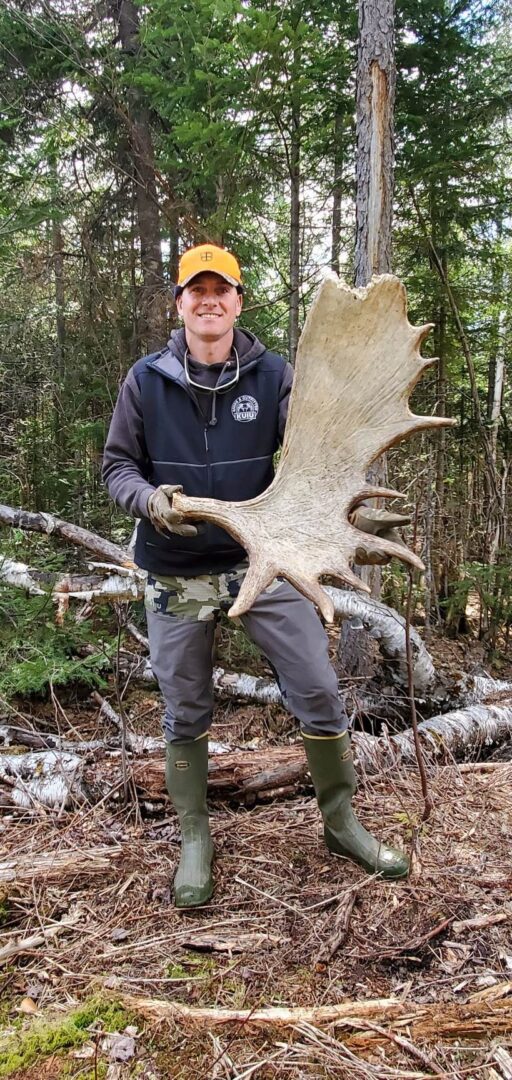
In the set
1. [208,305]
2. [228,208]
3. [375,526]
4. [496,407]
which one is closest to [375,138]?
[228,208]

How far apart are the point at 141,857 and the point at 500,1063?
5.03 ft

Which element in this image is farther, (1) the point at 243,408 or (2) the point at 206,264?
(1) the point at 243,408

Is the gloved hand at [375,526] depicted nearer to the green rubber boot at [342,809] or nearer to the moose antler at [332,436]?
the moose antler at [332,436]

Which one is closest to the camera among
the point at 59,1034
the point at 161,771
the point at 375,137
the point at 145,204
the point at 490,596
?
the point at 59,1034

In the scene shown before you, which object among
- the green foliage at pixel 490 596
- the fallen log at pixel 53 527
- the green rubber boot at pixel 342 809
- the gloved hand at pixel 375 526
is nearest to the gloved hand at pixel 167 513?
the gloved hand at pixel 375 526

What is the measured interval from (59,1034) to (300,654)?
1.38 metres

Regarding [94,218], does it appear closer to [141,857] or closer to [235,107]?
[235,107]

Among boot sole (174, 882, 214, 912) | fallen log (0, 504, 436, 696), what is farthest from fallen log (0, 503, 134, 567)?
boot sole (174, 882, 214, 912)

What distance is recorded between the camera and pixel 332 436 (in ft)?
7.67

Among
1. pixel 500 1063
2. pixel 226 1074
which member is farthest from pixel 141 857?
pixel 500 1063

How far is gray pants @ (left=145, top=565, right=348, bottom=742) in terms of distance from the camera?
2551 mm

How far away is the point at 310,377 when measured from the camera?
2303 mm

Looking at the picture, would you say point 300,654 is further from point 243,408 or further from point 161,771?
point 161,771

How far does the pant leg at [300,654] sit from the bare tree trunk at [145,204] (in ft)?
16.5
